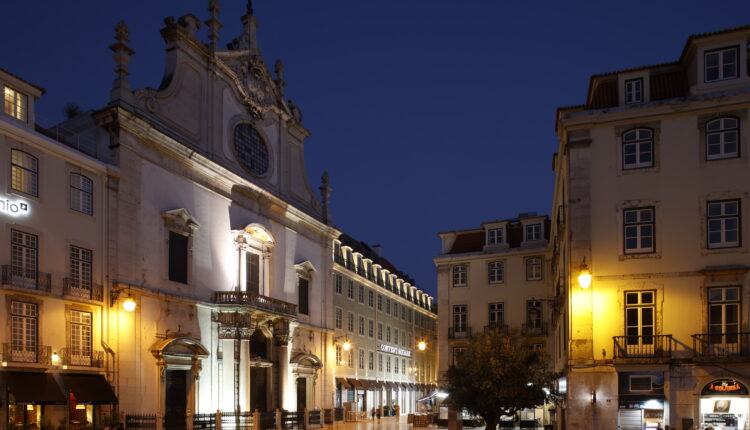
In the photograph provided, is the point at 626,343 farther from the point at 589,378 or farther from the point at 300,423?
the point at 300,423

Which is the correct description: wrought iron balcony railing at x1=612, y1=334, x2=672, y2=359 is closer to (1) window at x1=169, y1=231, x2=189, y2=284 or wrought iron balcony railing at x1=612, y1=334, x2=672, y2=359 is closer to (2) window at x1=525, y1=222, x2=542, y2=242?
(1) window at x1=169, y1=231, x2=189, y2=284

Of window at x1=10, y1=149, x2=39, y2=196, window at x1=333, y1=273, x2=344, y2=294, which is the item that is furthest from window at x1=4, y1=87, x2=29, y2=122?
window at x1=333, y1=273, x2=344, y2=294

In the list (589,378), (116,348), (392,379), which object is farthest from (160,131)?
(392,379)

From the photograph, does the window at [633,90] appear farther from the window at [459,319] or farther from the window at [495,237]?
the window at [459,319]

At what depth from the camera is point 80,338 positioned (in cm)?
2598

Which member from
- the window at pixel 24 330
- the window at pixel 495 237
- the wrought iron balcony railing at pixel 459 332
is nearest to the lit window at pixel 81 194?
the window at pixel 24 330

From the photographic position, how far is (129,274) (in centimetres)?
2916

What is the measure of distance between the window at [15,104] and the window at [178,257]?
9.35 meters

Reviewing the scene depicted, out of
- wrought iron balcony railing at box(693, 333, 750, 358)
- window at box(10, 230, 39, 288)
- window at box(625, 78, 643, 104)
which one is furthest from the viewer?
window at box(625, 78, 643, 104)

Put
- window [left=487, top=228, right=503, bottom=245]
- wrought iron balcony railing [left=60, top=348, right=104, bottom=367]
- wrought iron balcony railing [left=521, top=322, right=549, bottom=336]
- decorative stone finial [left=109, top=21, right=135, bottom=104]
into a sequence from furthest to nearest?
1. window [left=487, top=228, right=503, bottom=245]
2. wrought iron balcony railing [left=521, top=322, right=549, bottom=336]
3. decorative stone finial [left=109, top=21, right=135, bottom=104]
4. wrought iron balcony railing [left=60, top=348, right=104, bottom=367]

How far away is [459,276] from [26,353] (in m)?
31.6

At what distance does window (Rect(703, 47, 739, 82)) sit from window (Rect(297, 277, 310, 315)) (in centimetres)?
2785

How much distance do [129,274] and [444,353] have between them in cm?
2552

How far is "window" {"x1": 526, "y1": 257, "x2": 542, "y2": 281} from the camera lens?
4791 cm
